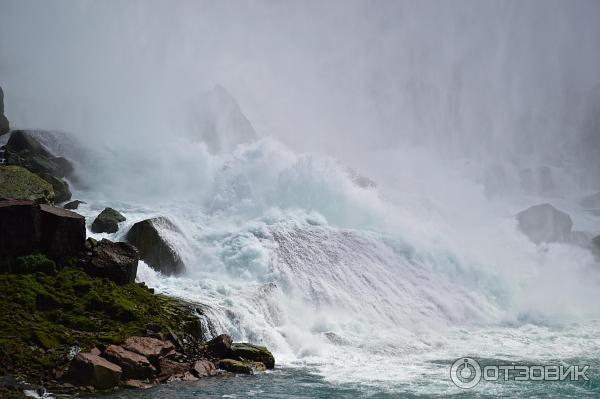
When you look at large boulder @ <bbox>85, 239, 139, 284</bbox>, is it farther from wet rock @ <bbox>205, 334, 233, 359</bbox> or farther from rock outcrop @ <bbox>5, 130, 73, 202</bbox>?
rock outcrop @ <bbox>5, 130, 73, 202</bbox>

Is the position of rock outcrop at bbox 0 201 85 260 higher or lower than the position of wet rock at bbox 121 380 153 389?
higher

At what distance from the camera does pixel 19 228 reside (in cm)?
2731

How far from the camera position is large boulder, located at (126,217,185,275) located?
38.1m

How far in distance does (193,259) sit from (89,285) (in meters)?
14.4

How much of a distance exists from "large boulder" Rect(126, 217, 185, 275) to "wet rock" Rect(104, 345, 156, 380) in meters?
15.5

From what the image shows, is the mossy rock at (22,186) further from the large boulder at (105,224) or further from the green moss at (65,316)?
the green moss at (65,316)

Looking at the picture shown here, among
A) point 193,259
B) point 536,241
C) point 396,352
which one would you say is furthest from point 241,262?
point 536,241

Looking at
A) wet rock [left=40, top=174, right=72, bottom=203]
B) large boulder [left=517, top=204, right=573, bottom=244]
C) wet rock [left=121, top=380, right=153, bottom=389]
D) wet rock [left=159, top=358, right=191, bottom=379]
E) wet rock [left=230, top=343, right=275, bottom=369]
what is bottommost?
wet rock [left=121, top=380, right=153, bottom=389]

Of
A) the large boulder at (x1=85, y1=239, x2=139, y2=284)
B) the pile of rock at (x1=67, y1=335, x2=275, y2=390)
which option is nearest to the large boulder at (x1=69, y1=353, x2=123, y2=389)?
the pile of rock at (x1=67, y1=335, x2=275, y2=390)

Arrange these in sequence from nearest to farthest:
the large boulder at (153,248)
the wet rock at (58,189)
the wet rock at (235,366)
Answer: the wet rock at (235,366) < the large boulder at (153,248) < the wet rock at (58,189)

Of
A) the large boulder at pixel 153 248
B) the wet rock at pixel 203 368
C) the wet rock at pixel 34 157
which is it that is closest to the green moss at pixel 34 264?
the wet rock at pixel 203 368

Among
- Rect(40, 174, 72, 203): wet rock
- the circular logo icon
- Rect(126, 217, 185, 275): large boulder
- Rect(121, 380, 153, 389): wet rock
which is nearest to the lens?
Rect(121, 380, 153, 389): wet rock

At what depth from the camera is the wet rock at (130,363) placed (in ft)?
73.1

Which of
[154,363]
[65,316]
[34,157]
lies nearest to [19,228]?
[65,316]
